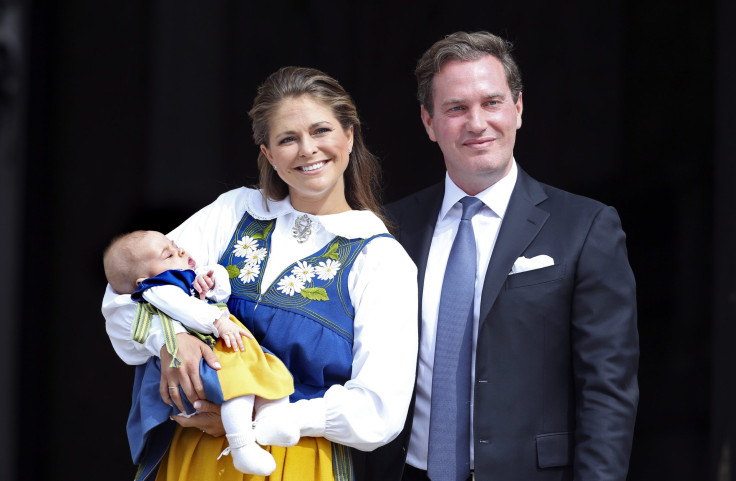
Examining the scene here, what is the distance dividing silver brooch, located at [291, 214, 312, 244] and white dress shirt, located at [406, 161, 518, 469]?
35cm

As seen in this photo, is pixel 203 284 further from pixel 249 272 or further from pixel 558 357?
pixel 558 357

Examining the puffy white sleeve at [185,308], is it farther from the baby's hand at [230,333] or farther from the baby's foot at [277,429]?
the baby's foot at [277,429]

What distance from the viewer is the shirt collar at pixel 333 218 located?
7.84ft

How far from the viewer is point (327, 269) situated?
2.34 meters

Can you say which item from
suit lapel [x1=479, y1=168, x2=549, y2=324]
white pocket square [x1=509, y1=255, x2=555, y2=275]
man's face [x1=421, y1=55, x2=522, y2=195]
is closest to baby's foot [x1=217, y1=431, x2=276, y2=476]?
suit lapel [x1=479, y1=168, x2=549, y2=324]

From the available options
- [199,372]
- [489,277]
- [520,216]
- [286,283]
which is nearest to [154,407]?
[199,372]

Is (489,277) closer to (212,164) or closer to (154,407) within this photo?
(154,407)

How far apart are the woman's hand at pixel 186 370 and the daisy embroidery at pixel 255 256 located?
27 centimetres

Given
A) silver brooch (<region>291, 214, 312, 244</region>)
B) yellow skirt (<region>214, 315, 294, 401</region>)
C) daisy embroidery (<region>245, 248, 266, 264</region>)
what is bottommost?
yellow skirt (<region>214, 315, 294, 401</region>)

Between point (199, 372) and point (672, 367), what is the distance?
1.92 meters

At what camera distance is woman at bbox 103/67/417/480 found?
7.26 feet

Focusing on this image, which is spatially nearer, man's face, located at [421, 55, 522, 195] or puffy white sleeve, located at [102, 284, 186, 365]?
puffy white sleeve, located at [102, 284, 186, 365]

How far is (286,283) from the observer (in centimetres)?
234

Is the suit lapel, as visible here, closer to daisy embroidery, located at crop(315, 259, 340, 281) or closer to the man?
the man
